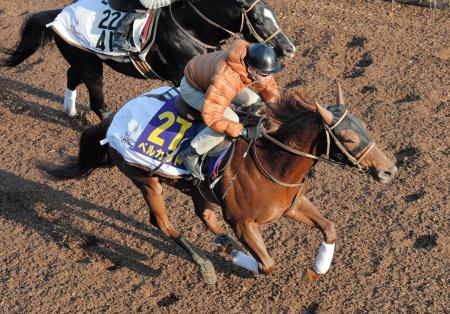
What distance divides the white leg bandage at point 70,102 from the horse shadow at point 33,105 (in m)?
0.09

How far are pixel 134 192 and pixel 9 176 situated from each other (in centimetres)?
156

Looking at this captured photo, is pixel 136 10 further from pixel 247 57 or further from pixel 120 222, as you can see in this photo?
pixel 247 57

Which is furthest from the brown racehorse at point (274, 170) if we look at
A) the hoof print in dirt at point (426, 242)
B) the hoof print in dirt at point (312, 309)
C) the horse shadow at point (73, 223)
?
the hoof print in dirt at point (426, 242)

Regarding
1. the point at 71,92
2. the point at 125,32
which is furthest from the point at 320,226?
the point at 71,92

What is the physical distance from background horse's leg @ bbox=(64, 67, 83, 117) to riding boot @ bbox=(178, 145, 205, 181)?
131 inches

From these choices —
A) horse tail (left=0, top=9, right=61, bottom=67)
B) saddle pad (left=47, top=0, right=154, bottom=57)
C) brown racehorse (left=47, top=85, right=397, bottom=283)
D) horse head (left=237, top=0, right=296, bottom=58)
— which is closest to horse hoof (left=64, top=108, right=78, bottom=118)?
horse tail (left=0, top=9, right=61, bottom=67)

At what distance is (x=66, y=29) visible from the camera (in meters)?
7.71

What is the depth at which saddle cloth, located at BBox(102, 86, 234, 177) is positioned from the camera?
216 inches

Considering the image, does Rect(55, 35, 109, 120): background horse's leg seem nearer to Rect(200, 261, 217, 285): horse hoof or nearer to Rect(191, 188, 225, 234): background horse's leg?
Rect(191, 188, 225, 234): background horse's leg

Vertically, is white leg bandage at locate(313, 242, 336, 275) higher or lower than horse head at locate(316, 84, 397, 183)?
lower

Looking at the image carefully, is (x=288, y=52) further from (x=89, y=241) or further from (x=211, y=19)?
(x=89, y=241)

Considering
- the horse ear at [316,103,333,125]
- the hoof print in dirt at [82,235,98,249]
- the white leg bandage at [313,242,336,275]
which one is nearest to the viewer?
the horse ear at [316,103,333,125]

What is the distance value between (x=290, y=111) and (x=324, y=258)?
1380mm

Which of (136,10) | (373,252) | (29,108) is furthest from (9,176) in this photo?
(373,252)
